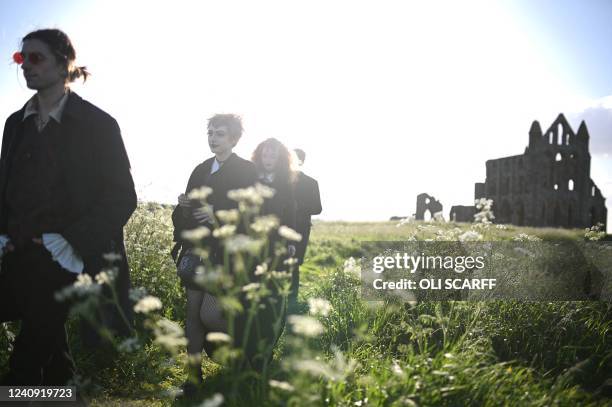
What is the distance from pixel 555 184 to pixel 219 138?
151ft

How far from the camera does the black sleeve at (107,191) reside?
2.88m

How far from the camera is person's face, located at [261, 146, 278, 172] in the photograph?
5.43m

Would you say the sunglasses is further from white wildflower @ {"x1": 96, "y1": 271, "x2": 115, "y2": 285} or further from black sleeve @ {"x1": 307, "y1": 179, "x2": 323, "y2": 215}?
black sleeve @ {"x1": 307, "y1": 179, "x2": 323, "y2": 215}

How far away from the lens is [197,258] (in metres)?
3.93

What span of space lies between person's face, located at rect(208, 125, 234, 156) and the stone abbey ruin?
40762mm

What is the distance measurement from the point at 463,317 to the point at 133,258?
3.92 m

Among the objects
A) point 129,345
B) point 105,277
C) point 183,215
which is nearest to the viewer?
point 105,277

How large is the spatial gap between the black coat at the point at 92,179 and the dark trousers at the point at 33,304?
0.65 ft

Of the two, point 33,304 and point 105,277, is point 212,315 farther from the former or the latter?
point 105,277

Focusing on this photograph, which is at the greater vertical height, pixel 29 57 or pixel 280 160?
pixel 29 57

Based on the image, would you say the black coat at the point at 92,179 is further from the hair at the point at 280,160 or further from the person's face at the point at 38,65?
the hair at the point at 280,160

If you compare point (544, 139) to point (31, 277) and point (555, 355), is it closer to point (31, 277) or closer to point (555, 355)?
point (555, 355)

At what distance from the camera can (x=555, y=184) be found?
43.7 m

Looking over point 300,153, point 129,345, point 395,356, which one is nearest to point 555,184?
point 300,153
